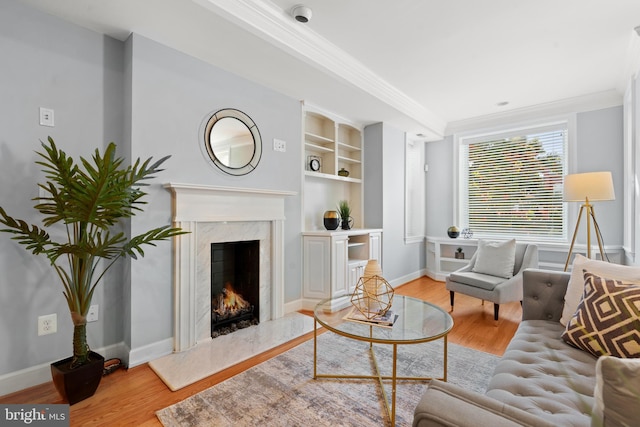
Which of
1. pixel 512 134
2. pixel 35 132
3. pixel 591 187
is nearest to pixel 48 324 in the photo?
pixel 35 132

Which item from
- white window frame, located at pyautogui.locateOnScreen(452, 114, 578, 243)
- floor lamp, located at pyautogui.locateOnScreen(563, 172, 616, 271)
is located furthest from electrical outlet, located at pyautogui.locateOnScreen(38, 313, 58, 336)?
white window frame, located at pyautogui.locateOnScreen(452, 114, 578, 243)

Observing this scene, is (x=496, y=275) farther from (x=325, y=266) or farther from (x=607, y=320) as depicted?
(x=607, y=320)

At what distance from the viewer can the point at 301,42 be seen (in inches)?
104

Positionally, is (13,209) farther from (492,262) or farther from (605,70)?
(605,70)

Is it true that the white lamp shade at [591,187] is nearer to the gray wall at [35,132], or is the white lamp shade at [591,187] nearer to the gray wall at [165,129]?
the gray wall at [165,129]

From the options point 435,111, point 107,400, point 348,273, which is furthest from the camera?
point 435,111

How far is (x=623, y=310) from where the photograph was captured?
1488 mm

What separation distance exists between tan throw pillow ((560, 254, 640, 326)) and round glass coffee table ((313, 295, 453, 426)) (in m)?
0.68

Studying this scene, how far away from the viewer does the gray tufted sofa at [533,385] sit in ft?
2.85

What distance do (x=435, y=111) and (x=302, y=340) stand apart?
148 inches

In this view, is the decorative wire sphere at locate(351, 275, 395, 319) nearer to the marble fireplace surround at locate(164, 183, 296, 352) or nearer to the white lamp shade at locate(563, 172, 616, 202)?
the marble fireplace surround at locate(164, 183, 296, 352)

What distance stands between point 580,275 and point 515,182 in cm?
324

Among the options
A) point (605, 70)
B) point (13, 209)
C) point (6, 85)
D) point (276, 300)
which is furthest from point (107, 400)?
point (605, 70)

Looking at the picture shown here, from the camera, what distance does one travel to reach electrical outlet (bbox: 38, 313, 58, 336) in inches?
83.3
